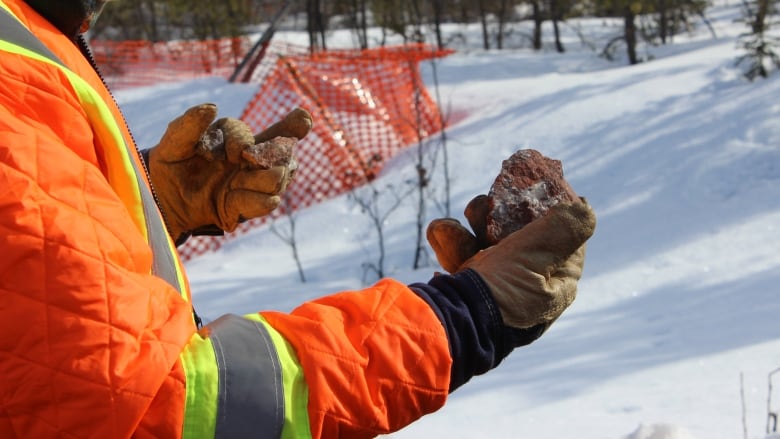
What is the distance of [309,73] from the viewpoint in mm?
10141

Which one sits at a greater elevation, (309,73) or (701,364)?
(309,73)

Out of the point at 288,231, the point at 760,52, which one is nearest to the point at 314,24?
the point at 288,231

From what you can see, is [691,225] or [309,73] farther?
[309,73]

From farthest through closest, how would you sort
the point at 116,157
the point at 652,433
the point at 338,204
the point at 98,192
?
1. the point at 338,204
2. the point at 652,433
3. the point at 116,157
4. the point at 98,192

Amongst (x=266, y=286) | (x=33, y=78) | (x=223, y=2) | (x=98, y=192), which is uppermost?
(x=223, y=2)

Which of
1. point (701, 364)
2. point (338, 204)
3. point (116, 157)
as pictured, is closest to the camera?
point (116, 157)

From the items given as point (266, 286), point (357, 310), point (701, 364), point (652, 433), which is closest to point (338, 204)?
point (266, 286)

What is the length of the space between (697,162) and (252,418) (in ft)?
21.7

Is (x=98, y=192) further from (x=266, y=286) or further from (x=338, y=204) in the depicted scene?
(x=338, y=204)

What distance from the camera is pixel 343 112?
394 inches

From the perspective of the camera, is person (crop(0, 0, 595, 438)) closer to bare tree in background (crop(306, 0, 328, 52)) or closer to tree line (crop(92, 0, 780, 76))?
tree line (crop(92, 0, 780, 76))

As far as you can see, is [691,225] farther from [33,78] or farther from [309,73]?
[33,78]

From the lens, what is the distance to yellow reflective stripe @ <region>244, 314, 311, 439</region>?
153 centimetres

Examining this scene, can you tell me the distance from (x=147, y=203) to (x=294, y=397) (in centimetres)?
42
